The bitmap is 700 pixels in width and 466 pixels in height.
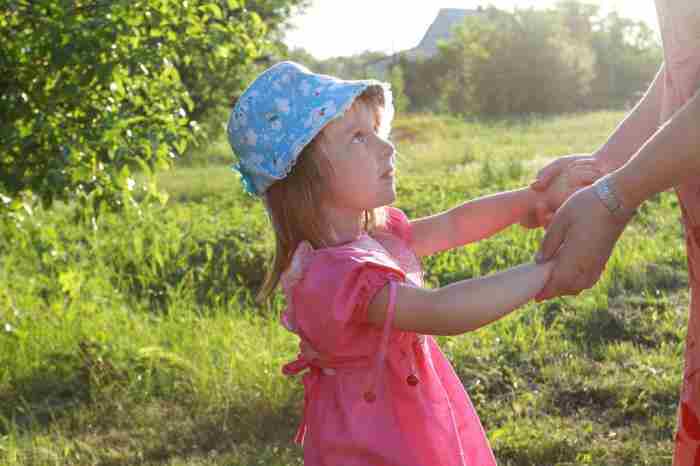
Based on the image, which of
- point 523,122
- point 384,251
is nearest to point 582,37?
point 523,122

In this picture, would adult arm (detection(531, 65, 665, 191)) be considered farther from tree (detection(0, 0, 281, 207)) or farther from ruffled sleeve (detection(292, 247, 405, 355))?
tree (detection(0, 0, 281, 207))

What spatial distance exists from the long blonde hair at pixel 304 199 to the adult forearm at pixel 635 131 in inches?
23.5

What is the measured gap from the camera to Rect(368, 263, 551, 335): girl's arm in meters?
1.81

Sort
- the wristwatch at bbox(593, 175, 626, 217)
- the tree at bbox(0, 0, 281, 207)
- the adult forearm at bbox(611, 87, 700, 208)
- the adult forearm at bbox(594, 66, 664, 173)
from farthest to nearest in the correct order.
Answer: the tree at bbox(0, 0, 281, 207) → the adult forearm at bbox(594, 66, 664, 173) → the wristwatch at bbox(593, 175, 626, 217) → the adult forearm at bbox(611, 87, 700, 208)

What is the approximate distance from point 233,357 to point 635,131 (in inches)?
92.9

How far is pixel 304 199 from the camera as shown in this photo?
6.63 feet

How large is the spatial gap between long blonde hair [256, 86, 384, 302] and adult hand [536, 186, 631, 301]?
0.46 m

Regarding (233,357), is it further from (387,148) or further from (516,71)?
(516,71)

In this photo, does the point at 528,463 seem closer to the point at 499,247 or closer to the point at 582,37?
the point at 499,247

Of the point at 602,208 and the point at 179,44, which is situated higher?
the point at 179,44

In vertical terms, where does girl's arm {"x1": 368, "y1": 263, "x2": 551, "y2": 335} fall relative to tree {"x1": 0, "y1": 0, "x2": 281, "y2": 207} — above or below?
below

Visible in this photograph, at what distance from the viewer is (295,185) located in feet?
6.66

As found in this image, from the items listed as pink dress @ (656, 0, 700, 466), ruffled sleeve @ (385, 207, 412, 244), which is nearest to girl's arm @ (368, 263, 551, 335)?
pink dress @ (656, 0, 700, 466)

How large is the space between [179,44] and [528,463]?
243 cm
